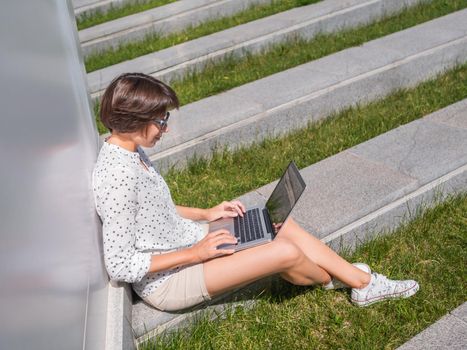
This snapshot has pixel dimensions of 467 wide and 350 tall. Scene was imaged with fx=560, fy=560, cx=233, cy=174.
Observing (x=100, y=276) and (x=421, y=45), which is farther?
(x=421, y=45)

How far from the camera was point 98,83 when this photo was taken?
646cm

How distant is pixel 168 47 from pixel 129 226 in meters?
5.59

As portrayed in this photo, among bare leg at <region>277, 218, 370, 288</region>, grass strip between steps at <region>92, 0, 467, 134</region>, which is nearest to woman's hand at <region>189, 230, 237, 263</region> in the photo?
bare leg at <region>277, 218, 370, 288</region>

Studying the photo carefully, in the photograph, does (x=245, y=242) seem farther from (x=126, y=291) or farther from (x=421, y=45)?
(x=421, y=45)

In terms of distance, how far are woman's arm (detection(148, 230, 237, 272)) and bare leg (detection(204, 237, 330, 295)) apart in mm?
60

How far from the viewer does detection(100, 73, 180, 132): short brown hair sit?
8.26ft

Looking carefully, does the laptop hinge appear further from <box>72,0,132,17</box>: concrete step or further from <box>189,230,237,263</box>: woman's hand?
<box>72,0,132,17</box>: concrete step

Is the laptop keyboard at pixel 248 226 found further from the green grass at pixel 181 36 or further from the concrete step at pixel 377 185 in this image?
the green grass at pixel 181 36

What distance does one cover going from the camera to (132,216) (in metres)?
2.51

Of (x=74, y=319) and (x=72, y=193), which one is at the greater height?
(x=72, y=193)

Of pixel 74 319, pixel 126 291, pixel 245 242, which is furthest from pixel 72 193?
pixel 245 242

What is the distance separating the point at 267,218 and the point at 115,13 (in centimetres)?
800

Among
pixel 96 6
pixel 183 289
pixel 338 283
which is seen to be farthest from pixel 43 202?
pixel 96 6

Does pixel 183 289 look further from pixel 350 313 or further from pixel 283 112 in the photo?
pixel 283 112
